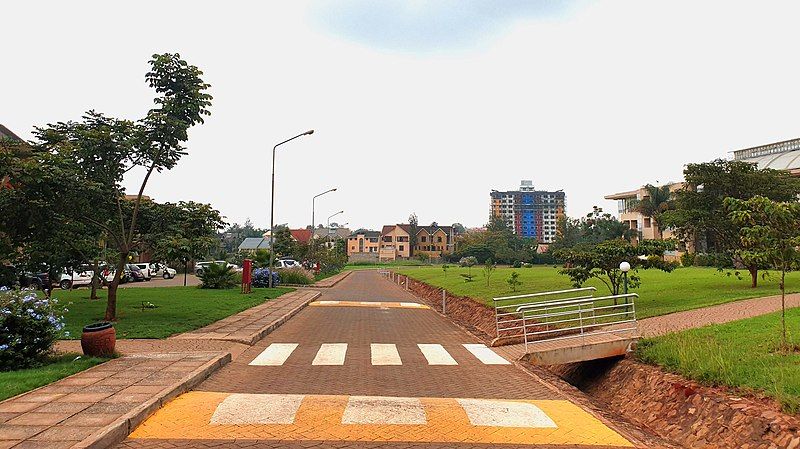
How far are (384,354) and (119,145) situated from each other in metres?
9.17

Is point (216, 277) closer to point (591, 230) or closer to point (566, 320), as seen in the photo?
point (566, 320)

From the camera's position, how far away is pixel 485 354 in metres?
12.6

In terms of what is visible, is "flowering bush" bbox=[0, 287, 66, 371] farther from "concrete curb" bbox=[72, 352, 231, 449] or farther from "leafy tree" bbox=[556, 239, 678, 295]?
"leafy tree" bbox=[556, 239, 678, 295]

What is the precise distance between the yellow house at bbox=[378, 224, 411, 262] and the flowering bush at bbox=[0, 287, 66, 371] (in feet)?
411

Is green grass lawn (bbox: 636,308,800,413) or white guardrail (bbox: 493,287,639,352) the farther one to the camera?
white guardrail (bbox: 493,287,639,352)

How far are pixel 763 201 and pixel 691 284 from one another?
16.4 metres

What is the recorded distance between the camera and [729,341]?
33.5ft

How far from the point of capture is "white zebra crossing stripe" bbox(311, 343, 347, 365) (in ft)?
36.1

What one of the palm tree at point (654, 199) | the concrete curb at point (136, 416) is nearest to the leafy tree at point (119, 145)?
the concrete curb at point (136, 416)

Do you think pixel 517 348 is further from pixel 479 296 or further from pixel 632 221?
pixel 632 221

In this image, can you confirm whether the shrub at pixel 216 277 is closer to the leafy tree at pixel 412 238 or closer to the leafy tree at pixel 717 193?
the leafy tree at pixel 717 193

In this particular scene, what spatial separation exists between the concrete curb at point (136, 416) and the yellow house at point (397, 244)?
12603cm

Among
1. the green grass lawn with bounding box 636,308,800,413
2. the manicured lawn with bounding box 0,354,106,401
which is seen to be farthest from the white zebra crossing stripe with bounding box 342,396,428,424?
the manicured lawn with bounding box 0,354,106,401

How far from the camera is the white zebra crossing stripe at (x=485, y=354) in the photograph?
11.6 meters
